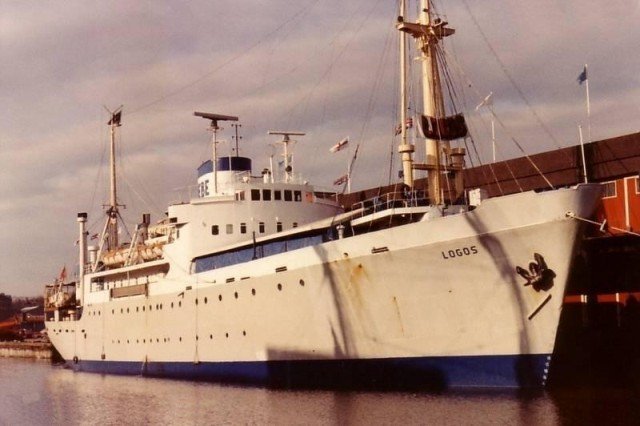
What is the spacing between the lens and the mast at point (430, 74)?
86.7ft

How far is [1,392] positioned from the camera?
3569 cm

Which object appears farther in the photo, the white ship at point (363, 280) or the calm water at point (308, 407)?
the white ship at point (363, 280)

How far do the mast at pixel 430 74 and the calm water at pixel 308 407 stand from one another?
8510 mm

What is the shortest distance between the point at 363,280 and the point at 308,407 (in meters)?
4.74

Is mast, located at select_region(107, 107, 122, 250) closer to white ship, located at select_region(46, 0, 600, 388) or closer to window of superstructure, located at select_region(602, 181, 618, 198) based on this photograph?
white ship, located at select_region(46, 0, 600, 388)

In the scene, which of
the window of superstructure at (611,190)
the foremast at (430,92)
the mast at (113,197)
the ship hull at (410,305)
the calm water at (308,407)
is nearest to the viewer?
the calm water at (308,407)

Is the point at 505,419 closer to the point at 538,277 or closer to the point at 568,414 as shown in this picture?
the point at 568,414

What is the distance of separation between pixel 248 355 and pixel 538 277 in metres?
12.5

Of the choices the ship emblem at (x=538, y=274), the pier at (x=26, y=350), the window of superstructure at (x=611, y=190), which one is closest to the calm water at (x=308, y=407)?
the ship emblem at (x=538, y=274)

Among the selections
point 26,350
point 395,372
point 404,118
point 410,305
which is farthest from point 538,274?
point 26,350

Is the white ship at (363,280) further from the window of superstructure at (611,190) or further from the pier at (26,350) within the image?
the pier at (26,350)

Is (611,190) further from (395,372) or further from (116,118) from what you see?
(116,118)

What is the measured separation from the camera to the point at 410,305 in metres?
23.3

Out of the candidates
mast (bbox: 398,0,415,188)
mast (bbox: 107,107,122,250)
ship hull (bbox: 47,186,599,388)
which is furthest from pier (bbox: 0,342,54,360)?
mast (bbox: 398,0,415,188)
